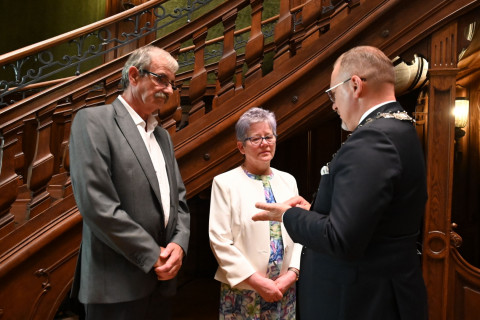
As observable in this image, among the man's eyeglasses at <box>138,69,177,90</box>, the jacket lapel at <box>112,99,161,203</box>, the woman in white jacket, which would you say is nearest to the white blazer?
the woman in white jacket

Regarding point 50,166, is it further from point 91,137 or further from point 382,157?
point 382,157

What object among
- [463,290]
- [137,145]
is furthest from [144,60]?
[463,290]

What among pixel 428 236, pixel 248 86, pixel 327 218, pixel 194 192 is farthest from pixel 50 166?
pixel 428 236

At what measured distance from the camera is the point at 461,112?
5.31 meters

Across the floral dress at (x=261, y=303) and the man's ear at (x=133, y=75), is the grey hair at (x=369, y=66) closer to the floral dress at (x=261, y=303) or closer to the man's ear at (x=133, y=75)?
the man's ear at (x=133, y=75)

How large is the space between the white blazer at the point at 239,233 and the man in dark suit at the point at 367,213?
0.64m

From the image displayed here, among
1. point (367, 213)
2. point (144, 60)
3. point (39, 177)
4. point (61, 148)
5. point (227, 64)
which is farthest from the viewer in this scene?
point (61, 148)

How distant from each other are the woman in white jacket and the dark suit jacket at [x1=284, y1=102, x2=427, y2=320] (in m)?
0.66

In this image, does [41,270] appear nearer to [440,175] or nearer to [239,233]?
[239,233]

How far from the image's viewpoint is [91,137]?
1.78m

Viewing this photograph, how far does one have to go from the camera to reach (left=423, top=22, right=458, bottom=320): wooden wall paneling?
111 inches

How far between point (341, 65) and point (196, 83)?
1441mm

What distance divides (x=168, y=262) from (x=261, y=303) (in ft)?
2.05

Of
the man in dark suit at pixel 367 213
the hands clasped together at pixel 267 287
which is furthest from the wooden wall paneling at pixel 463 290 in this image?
the man in dark suit at pixel 367 213
